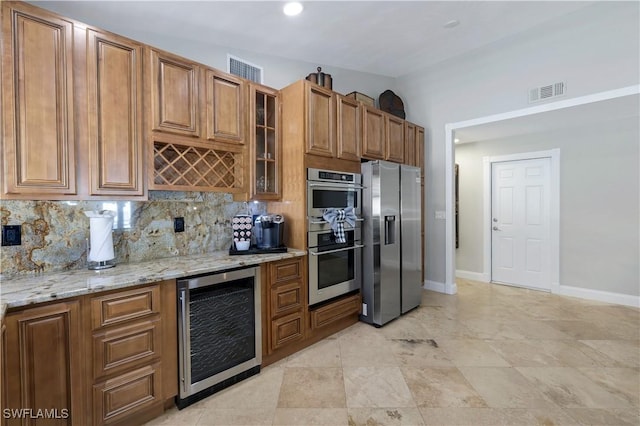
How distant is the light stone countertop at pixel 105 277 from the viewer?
1412 millimetres

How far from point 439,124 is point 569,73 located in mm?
1460

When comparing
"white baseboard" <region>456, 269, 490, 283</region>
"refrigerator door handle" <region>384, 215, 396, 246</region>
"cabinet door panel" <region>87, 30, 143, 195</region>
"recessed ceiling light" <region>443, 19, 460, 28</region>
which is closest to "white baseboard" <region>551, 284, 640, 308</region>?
"white baseboard" <region>456, 269, 490, 283</region>

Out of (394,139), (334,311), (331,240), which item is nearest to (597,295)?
(394,139)

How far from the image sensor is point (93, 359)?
1.55m

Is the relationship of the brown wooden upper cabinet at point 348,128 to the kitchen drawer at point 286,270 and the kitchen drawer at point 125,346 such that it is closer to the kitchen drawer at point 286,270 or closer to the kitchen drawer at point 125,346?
the kitchen drawer at point 286,270

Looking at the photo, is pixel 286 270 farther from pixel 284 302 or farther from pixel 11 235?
pixel 11 235

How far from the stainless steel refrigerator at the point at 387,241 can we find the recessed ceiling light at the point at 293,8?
5.06 ft

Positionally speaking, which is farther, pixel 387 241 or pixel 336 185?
pixel 387 241

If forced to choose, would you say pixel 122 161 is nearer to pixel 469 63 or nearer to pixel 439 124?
pixel 439 124

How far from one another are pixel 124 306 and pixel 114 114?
4.05ft

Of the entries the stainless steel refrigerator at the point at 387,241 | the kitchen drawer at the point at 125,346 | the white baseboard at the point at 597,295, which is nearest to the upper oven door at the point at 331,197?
the stainless steel refrigerator at the point at 387,241

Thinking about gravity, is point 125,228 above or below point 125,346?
above

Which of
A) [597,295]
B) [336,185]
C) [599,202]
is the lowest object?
[597,295]

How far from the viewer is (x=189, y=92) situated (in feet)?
7.28
